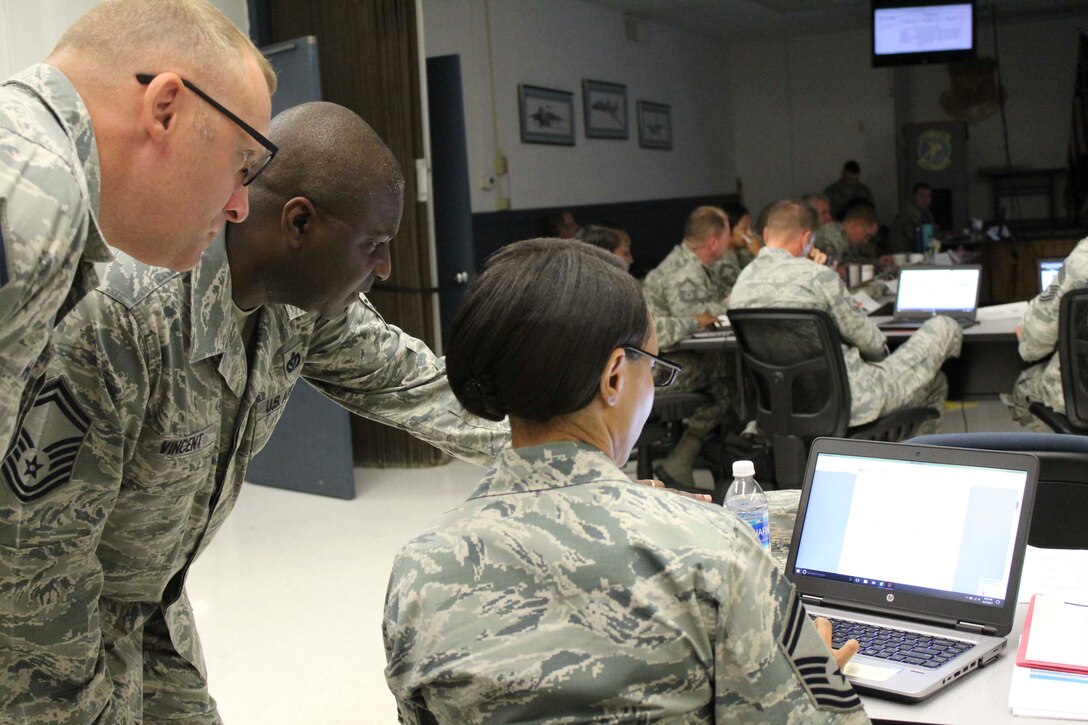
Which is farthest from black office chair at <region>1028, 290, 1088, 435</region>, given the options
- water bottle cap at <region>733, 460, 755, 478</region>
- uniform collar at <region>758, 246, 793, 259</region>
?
water bottle cap at <region>733, 460, 755, 478</region>

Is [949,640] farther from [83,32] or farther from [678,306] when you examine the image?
[678,306]

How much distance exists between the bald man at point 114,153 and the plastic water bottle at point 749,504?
3.19ft

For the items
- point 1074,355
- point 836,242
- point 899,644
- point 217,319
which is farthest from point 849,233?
point 217,319

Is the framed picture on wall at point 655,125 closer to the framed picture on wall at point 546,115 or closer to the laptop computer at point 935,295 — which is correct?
the framed picture on wall at point 546,115

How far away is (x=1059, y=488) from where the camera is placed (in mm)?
2131

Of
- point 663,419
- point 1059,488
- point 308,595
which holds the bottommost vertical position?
point 308,595

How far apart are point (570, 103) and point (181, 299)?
25.5 feet

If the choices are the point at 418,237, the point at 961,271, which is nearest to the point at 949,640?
the point at 961,271

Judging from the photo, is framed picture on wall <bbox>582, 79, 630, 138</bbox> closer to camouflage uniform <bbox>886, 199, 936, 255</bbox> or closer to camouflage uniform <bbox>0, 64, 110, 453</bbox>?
camouflage uniform <bbox>886, 199, 936, 255</bbox>

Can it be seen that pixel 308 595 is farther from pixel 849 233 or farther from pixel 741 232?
pixel 849 233

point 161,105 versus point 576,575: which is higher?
point 161,105

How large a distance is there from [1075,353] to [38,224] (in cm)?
352

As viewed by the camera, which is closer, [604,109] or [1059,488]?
[1059,488]

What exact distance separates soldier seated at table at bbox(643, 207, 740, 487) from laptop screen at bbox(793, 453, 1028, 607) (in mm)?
3030
